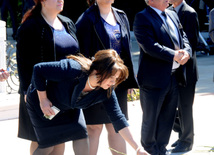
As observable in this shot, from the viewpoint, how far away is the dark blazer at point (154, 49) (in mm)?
4266

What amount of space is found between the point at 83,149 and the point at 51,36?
0.90 meters

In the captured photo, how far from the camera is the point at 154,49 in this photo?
424 cm

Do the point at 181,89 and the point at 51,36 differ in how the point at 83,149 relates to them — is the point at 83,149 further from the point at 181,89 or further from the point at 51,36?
the point at 181,89

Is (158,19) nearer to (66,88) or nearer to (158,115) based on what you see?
(158,115)

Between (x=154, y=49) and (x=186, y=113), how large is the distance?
1.00 meters

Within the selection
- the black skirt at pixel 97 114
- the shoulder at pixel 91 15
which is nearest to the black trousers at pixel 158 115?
the black skirt at pixel 97 114

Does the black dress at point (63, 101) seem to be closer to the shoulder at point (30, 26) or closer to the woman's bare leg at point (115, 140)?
the shoulder at point (30, 26)

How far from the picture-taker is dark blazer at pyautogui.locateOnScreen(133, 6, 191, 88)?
168 inches

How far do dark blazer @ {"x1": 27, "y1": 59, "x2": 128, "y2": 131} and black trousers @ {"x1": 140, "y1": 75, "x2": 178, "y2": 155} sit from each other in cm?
112

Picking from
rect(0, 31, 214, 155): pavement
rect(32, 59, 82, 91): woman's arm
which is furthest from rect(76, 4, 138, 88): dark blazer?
rect(0, 31, 214, 155): pavement

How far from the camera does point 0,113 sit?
6.44m

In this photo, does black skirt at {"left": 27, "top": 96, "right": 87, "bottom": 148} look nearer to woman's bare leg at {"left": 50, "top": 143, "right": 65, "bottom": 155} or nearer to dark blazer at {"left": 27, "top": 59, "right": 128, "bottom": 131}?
dark blazer at {"left": 27, "top": 59, "right": 128, "bottom": 131}

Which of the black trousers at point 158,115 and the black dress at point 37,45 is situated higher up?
the black dress at point 37,45

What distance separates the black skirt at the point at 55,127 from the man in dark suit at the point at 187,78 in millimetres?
1729
